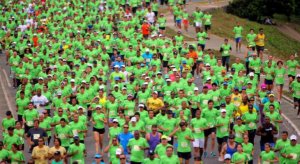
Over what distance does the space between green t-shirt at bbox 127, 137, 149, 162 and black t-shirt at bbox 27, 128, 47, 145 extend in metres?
2.75

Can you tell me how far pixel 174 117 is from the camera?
2602 centimetres

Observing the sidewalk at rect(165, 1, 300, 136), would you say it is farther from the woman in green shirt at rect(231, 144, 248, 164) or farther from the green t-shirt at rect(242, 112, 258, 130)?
the woman in green shirt at rect(231, 144, 248, 164)

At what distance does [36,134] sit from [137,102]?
21.2ft

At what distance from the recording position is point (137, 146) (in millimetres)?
23109

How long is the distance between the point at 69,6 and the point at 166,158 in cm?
2813

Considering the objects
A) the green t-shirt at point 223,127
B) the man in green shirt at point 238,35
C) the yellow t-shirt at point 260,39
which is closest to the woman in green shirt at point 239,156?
the green t-shirt at point 223,127

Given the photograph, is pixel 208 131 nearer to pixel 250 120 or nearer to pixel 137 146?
pixel 250 120

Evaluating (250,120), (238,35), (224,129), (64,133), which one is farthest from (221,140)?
(238,35)

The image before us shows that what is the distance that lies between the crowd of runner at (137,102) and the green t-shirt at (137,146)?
2 cm

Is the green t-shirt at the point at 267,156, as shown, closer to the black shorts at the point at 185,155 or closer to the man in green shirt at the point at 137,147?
the black shorts at the point at 185,155

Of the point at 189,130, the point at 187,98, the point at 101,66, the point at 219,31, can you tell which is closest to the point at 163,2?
the point at 219,31

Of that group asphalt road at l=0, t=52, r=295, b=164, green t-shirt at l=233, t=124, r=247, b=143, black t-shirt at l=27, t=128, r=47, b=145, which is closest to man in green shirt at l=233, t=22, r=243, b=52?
asphalt road at l=0, t=52, r=295, b=164

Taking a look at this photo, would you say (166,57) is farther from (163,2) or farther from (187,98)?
(163,2)

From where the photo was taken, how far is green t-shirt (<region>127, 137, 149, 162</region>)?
23.1 meters
